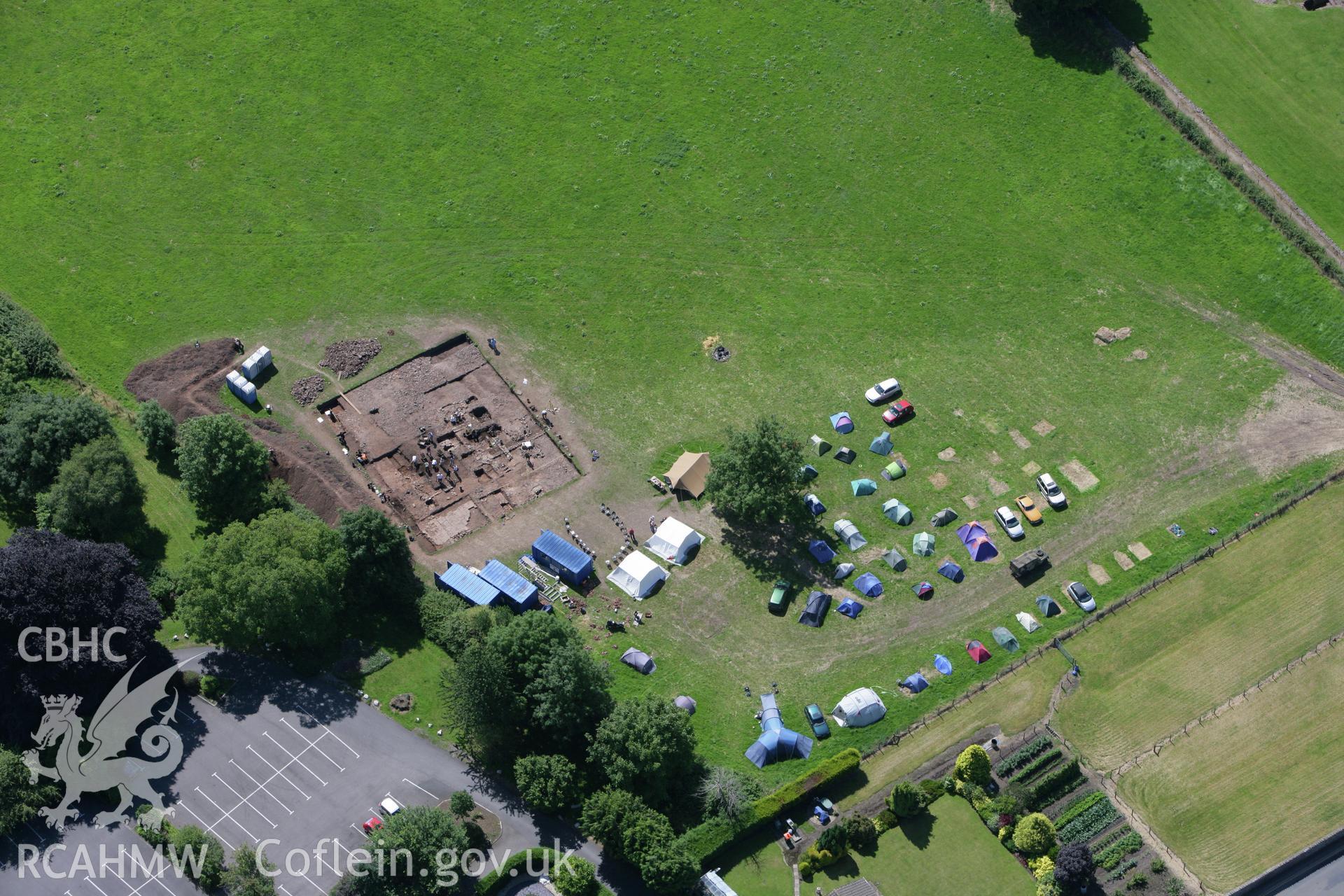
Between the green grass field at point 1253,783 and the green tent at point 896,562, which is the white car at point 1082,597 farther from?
the green tent at point 896,562

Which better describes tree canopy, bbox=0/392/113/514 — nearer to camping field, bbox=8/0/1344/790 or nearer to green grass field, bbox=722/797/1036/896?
camping field, bbox=8/0/1344/790

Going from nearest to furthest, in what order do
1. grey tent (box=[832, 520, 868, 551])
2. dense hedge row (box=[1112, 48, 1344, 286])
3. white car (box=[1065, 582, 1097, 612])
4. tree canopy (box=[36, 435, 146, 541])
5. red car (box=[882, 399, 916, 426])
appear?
white car (box=[1065, 582, 1097, 612])
tree canopy (box=[36, 435, 146, 541])
grey tent (box=[832, 520, 868, 551])
red car (box=[882, 399, 916, 426])
dense hedge row (box=[1112, 48, 1344, 286])

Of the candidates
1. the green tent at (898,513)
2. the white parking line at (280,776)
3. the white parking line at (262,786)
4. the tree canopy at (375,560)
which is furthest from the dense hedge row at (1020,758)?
the white parking line at (262,786)

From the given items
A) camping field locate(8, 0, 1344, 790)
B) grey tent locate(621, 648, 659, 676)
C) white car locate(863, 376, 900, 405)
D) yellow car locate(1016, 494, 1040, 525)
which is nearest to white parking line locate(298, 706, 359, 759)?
camping field locate(8, 0, 1344, 790)

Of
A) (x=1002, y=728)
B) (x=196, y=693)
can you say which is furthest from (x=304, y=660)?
(x=1002, y=728)

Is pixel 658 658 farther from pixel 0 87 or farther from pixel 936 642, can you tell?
pixel 0 87

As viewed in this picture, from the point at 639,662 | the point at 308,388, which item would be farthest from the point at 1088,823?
the point at 308,388

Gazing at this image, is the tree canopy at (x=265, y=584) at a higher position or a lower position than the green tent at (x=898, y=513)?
lower
